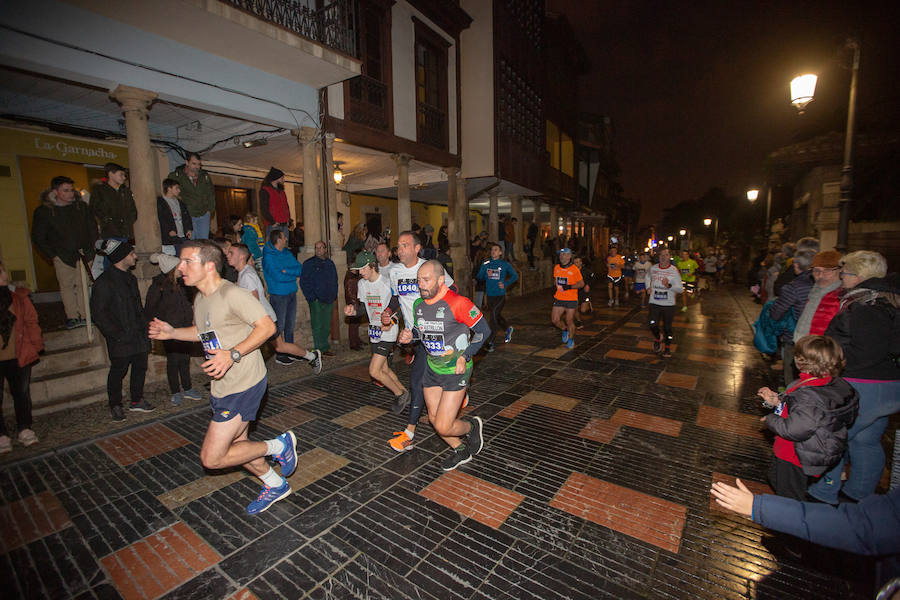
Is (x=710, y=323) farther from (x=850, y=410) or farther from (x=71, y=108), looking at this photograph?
(x=71, y=108)

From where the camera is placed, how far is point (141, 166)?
6.52 meters

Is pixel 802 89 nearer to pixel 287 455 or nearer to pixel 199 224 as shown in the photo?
pixel 287 455

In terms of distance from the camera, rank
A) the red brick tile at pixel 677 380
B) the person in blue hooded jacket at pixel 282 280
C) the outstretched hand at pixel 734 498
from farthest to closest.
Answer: the person in blue hooded jacket at pixel 282 280
the red brick tile at pixel 677 380
the outstretched hand at pixel 734 498

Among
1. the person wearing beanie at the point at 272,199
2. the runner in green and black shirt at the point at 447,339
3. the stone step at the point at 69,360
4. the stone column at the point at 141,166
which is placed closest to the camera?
the runner in green and black shirt at the point at 447,339

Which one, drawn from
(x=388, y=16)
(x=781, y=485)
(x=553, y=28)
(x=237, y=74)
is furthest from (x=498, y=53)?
(x=781, y=485)

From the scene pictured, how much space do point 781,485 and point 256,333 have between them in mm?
4372

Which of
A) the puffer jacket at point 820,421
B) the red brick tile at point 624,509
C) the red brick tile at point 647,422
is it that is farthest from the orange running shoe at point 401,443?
the puffer jacket at point 820,421

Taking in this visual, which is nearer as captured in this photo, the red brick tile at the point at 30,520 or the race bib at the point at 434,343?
the red brick tile at the point at 30,520

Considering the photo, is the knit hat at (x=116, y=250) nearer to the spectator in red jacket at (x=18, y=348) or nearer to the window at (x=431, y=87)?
the spectator in red jacket at (x=18, y=348)

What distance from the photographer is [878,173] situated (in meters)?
13.3

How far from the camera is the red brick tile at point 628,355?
7.99m

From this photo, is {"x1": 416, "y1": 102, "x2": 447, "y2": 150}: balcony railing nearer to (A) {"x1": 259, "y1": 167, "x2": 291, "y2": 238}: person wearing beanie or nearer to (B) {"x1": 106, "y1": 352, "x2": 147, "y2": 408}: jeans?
(A) {"x1": 259, "y1": 167, "x2": 291, "y2": 238}: person wearing beanie

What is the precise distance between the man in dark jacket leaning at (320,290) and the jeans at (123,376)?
317 centimetres

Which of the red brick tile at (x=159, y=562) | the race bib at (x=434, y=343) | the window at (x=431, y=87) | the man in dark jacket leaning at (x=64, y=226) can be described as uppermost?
the window at (x=431, y=87)
